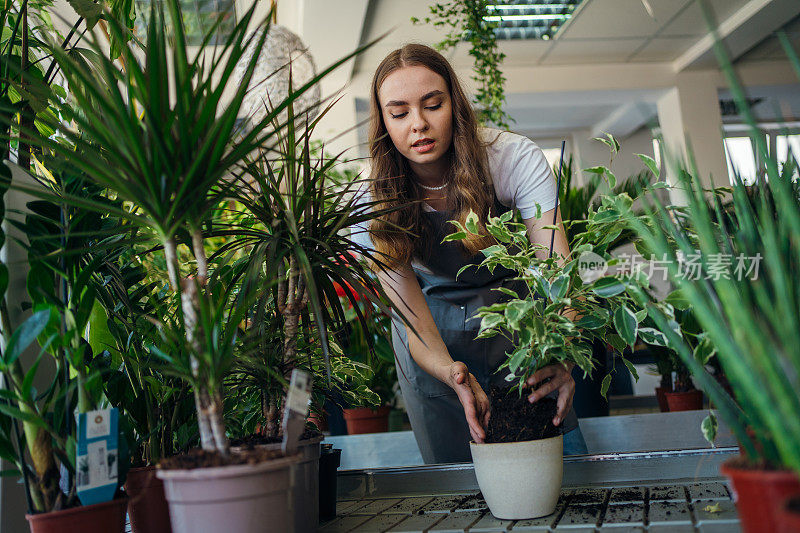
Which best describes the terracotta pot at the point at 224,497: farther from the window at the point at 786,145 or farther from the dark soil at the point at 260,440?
Answer: the window at the point at 786,145

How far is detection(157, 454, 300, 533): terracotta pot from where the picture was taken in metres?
0.68

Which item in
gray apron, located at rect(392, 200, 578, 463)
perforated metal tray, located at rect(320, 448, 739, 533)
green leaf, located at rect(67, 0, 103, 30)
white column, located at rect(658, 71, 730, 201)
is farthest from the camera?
white column, located at rect(658, 71, 730, 201)

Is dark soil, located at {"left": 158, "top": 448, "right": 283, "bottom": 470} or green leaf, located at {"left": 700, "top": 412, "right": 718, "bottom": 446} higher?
dark soil, located at {"left": 158, "top": 448, "right": 283, "bottom": 470}

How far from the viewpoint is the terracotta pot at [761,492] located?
1.54ft

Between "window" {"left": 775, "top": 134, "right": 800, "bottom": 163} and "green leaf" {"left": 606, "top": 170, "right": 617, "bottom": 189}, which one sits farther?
"green leaf" {"left": 606, "top": 170, "right": 617, "bottom": 189}

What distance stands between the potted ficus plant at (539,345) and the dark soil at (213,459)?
34cm

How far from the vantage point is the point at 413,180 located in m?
1.60

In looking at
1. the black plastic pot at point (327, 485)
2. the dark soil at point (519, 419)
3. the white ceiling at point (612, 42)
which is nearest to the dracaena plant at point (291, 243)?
the black plastic pot at point (327, 485)

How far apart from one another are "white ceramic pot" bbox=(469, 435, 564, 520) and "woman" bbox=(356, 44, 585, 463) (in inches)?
13.6

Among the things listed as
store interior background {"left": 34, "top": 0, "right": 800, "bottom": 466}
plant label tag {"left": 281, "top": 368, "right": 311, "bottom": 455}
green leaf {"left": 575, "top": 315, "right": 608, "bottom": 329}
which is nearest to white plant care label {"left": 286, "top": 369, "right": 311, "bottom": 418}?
plant label tag {"left": 281, "top": 368, "right": 311, "bottom": 455}

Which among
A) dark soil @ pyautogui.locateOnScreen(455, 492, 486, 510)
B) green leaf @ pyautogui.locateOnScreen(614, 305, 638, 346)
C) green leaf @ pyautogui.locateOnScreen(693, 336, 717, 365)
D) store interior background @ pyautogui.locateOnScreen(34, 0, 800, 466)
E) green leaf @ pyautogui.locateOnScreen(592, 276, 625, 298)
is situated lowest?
dark soil @ pyautogui.locateOnScreen(455, 492, 486, 510)

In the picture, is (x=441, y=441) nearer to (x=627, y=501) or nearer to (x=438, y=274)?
(x=438, y=274)

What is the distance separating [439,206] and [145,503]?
38.6 inches

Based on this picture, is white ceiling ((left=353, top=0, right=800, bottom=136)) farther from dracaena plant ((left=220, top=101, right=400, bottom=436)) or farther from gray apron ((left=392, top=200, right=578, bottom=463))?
dracaena plant ((left=220, top=101, right=400, bottom=436))
